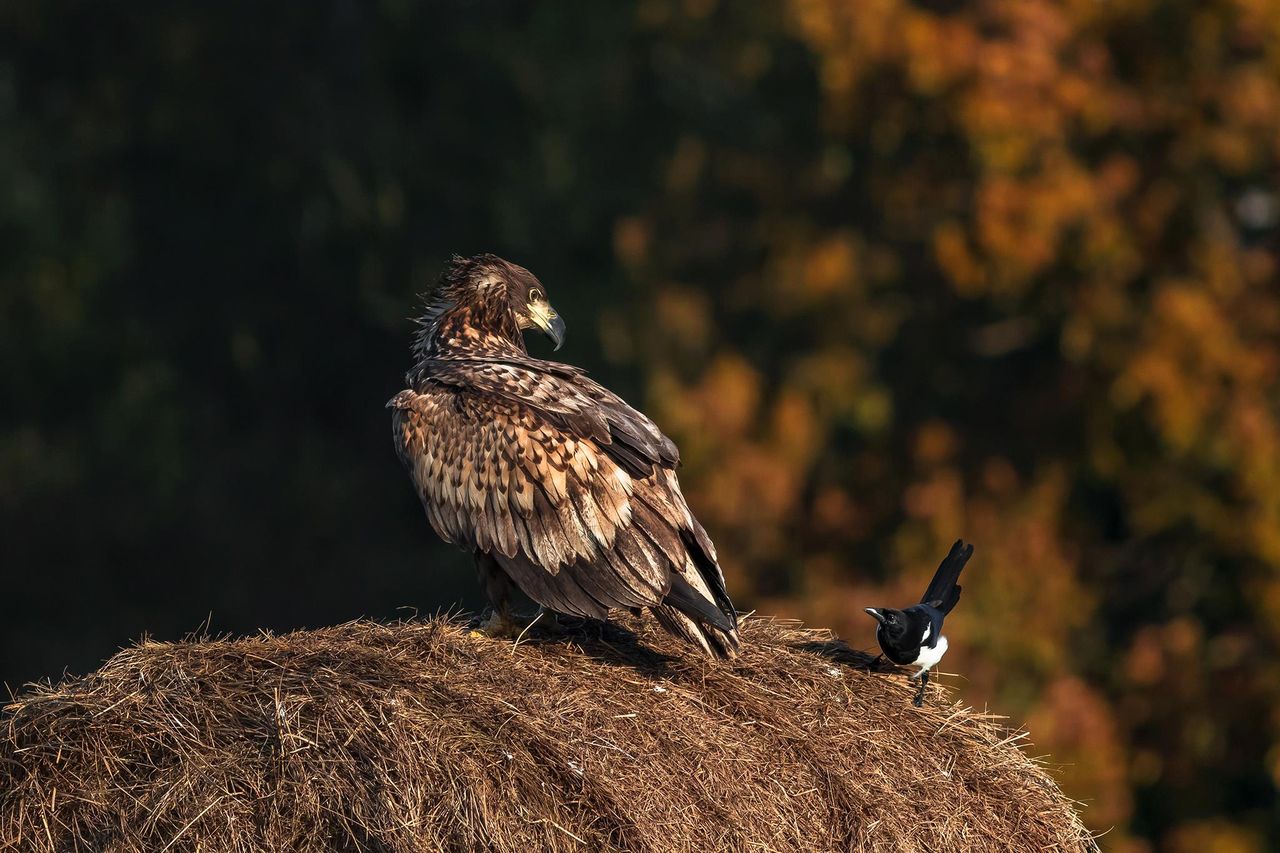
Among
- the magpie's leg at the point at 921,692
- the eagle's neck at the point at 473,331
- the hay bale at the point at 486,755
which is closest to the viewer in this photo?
the hay bale at the point at 486,755

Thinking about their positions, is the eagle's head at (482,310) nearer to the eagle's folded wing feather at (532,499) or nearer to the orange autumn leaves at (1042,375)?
the eagle's folded wing feather at (532,499)

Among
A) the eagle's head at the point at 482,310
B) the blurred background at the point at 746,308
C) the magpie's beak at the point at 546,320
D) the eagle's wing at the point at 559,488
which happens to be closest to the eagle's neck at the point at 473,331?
the eagle's head at the point at 482,310

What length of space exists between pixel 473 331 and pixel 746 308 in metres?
13.3

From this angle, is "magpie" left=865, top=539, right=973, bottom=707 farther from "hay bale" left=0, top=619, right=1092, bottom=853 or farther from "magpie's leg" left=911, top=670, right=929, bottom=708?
"hay bale" left=0, top=619, right=1092, bottom=853

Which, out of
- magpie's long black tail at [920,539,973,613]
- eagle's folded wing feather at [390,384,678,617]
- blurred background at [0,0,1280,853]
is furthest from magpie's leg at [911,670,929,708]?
blurred background at [0,0,1280,853]

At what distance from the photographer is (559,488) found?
7918mm

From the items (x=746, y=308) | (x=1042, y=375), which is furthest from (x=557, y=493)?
(x=746, y=308)

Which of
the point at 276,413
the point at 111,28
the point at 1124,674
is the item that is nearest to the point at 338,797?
the point at 1124,674

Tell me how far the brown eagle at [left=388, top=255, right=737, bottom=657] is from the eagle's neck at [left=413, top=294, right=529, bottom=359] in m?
0.34

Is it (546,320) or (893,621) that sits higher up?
(546,320)

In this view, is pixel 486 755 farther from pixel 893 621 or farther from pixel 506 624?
pixel 893 621

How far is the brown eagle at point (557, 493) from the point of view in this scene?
25.4 ft

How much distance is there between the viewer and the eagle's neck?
9.07 m

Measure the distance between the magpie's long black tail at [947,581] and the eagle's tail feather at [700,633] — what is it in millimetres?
1396
